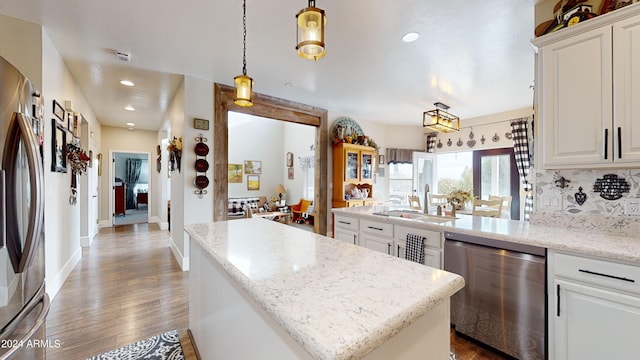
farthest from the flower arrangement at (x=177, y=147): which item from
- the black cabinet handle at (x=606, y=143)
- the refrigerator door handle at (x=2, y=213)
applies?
the black cabinet handle at (x=606, y=143)

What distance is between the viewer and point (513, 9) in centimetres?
216

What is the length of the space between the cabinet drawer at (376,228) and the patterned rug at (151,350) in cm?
191

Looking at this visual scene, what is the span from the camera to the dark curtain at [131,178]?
11.1 meters

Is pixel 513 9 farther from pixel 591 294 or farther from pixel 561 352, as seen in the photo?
pixel 561 352

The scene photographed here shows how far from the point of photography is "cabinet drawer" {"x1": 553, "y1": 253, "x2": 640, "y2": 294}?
135 cm

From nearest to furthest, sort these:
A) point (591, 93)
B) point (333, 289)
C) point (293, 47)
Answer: point (333, 289) → point (591, 93) → point (293, 47)

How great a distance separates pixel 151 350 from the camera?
6.38 ft

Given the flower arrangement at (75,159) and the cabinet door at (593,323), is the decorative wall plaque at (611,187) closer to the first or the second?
the cabinet door at (593,323)

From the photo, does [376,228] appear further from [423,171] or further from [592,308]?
[423,171]

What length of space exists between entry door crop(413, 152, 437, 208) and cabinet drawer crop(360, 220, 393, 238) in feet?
13.3

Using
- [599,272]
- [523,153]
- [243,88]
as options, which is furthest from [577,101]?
[523,153]

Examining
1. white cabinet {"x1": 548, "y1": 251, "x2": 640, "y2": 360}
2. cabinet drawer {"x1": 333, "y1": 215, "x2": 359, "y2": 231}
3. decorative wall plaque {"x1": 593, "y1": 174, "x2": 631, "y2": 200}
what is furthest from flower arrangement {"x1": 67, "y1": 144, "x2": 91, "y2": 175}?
decorative wall plaque {"x1": 593, "y1": 174, "x2": 631, "y2": 200}

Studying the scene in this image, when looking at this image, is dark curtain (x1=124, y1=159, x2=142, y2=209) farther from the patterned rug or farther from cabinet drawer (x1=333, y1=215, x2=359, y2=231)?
cabinet drawer (x1=333, y1=215, x2=359, y2=231)

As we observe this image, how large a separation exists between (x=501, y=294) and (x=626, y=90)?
148 centimetres
